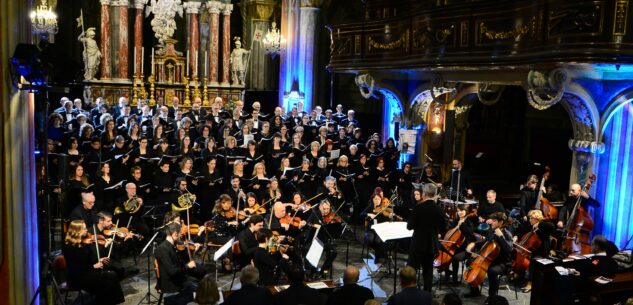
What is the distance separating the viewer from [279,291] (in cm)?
721

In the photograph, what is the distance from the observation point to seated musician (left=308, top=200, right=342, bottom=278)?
9734mm

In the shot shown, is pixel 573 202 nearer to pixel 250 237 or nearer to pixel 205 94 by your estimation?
pixel 250 237

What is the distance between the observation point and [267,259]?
8.50m

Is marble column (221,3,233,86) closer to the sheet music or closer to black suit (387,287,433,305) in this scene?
the sheet music

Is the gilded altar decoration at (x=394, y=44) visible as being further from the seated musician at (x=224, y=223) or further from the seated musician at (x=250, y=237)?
the seated musician at (x=250, y=237)

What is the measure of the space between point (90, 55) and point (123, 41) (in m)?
1.12

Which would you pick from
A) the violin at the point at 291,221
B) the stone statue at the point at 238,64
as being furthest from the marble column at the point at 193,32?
the violin at the point at 291,221

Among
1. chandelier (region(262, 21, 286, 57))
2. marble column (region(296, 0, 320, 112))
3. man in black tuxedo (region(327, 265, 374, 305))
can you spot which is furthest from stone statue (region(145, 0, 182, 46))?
man in black tuxedo (region(327, 265, 374, 305))

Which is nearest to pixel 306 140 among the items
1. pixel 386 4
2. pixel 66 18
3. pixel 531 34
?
pixel 386 4

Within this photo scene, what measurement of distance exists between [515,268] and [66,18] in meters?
18.3

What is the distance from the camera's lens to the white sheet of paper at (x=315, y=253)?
8367 mm

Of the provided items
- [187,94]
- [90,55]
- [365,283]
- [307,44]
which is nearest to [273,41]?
[307,44]

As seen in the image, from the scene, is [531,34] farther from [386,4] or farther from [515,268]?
[386,4]

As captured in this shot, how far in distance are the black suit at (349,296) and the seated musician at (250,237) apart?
260 centimetres
